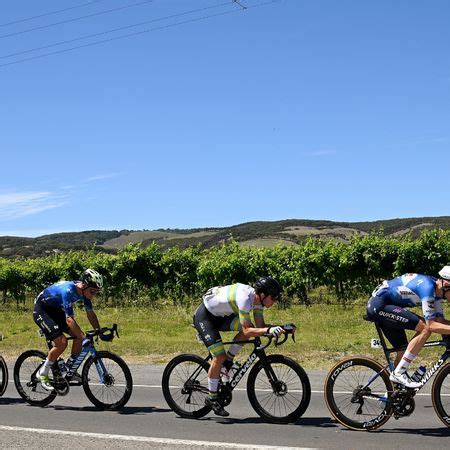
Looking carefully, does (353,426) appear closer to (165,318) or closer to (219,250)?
(165,318)

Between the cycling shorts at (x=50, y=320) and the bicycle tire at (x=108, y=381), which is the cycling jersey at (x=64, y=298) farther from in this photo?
the bicycle tire at (x=108, y=381)

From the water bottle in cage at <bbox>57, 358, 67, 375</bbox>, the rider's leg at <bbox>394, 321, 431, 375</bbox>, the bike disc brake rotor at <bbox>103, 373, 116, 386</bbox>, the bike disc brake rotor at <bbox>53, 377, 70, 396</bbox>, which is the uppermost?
the rider's leg at <bbox>394, 321, 431, 375</bbox>

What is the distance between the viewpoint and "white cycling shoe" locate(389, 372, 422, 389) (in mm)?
7070

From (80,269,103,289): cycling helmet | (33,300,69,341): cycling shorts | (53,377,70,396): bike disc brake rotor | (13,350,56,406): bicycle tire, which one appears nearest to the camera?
(80,269,103,289): cycling helmet

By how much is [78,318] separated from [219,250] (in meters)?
10.5

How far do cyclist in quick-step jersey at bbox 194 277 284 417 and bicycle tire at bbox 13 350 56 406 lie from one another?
286 cm

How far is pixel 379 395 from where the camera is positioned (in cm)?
730

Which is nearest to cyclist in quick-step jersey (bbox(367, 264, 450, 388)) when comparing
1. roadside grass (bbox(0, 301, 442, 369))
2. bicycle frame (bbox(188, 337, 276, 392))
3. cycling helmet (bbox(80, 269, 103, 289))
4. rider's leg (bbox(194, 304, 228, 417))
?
bicycle frame (bbox(188, 337, 276, 392))

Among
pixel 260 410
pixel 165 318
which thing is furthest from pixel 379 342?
pixel 165 318

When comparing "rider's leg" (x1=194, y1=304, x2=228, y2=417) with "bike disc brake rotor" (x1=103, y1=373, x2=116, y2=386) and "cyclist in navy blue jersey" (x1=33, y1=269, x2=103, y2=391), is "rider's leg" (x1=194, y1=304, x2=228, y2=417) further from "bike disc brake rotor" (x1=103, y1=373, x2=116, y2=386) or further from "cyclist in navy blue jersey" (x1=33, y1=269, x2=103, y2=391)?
"cyclist in navy blue jersey" (x1=33, y1=269, x2=103, y2=391)

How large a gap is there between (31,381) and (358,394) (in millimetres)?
5054

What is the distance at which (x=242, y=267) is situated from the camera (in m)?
31.7

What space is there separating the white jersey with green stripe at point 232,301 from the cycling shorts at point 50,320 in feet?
8.61

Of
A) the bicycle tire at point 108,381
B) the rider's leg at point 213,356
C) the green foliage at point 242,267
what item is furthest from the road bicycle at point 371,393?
the green foliage at point 242,267
